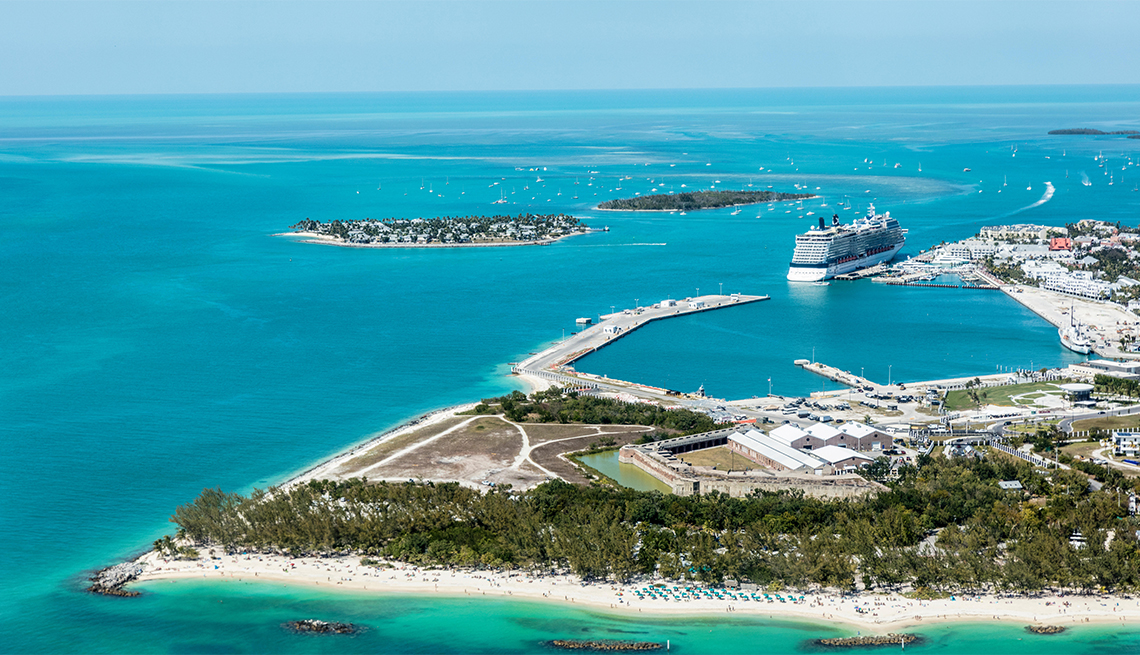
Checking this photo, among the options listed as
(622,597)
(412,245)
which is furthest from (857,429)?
(412,245)

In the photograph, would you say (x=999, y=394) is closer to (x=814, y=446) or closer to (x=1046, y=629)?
(x=814, y=446)

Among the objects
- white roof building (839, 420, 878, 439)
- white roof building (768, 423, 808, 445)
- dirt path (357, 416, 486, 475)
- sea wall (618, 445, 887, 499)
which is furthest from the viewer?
white roof building (839, 420, 878, 439)

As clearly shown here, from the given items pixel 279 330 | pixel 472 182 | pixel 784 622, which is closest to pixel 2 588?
pixel 784 622

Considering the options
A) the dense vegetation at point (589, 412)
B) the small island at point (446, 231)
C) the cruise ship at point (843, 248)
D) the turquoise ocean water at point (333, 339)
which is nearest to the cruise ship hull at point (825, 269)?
the cruise ship at point (843, 248)

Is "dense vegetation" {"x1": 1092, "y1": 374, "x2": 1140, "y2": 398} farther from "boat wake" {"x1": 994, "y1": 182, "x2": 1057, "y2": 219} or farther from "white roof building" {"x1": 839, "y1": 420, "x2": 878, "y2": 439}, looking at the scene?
"boat wake" {"x1": 994, "y1": 182, "x2": 1057, "y2": 219}

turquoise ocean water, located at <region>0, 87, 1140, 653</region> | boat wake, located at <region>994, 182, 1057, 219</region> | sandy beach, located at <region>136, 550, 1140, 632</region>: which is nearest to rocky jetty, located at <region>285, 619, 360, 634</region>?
turquoise ocean water, located at <region>0, 87, 1140, 653</region>

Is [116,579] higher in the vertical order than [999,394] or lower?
lower
